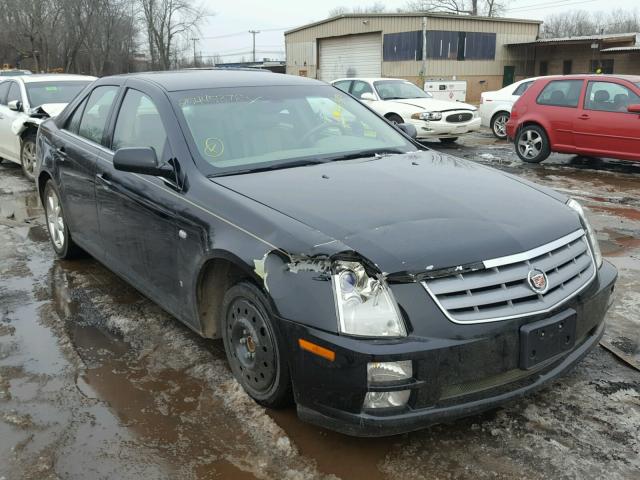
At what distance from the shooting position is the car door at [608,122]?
30.0 feet

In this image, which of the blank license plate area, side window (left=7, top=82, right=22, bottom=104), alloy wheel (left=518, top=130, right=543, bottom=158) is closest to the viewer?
the blank license plate area

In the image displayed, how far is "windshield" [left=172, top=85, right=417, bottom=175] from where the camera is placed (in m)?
3.51

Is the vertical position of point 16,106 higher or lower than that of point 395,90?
lower

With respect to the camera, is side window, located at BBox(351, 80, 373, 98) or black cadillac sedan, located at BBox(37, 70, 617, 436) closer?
black cadillac sedan, located at BBox(37, 70, 617, 436)

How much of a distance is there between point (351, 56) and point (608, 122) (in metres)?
28.9

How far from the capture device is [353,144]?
394cm

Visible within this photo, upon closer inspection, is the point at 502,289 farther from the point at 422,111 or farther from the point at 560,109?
the point at 422,111

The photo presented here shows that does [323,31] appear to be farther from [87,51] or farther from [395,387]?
[395,387]

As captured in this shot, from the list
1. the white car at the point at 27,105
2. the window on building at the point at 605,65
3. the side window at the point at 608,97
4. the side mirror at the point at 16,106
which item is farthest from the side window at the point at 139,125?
the window on building at the point at 605,65

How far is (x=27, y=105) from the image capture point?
364 inches

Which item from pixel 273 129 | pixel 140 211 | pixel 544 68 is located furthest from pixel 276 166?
pixel 544 68

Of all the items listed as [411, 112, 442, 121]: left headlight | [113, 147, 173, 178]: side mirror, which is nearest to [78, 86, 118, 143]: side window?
[113, 147, 173, 178]: side mirror

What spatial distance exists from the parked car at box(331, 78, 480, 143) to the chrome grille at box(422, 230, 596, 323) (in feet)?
34.9

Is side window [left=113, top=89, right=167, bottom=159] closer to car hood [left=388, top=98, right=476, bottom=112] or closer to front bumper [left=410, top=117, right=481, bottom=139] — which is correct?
front bumper [left=410, top=117, right=481, bottom=139]
